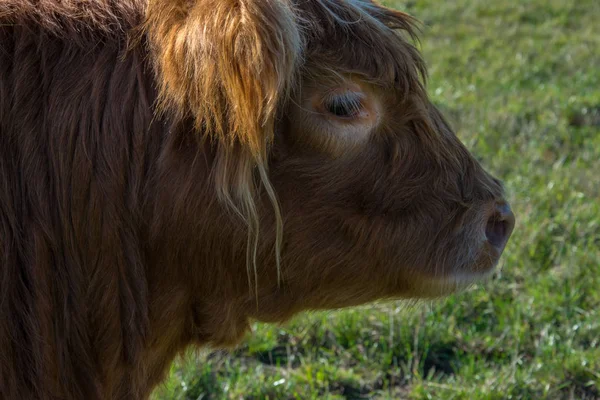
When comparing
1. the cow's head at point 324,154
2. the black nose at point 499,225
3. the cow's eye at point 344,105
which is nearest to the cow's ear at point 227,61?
the cow's head at point 324,154

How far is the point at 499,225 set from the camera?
257cm

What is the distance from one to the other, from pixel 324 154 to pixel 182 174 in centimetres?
36

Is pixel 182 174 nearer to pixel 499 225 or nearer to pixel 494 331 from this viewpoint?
pixel 499 225

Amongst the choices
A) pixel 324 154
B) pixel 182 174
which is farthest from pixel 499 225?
pixel 182 174

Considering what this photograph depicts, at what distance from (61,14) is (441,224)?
111 centimetres

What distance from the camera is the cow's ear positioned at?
200cm

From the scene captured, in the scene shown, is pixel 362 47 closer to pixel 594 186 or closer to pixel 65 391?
pixel 65 391

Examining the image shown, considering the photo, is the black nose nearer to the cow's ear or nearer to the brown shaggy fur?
the brown shaggy fur

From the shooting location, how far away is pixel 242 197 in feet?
7.07

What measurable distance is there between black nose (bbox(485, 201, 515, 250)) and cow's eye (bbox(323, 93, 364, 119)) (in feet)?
1.72

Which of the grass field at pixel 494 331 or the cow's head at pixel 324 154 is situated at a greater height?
the cow's head at pixel 324 154

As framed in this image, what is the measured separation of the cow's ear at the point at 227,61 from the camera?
2.00 metres

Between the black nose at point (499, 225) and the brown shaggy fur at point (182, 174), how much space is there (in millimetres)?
207

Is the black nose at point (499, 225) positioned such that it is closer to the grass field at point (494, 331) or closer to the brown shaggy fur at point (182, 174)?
the brown shaggy fur at point (182, 174)
